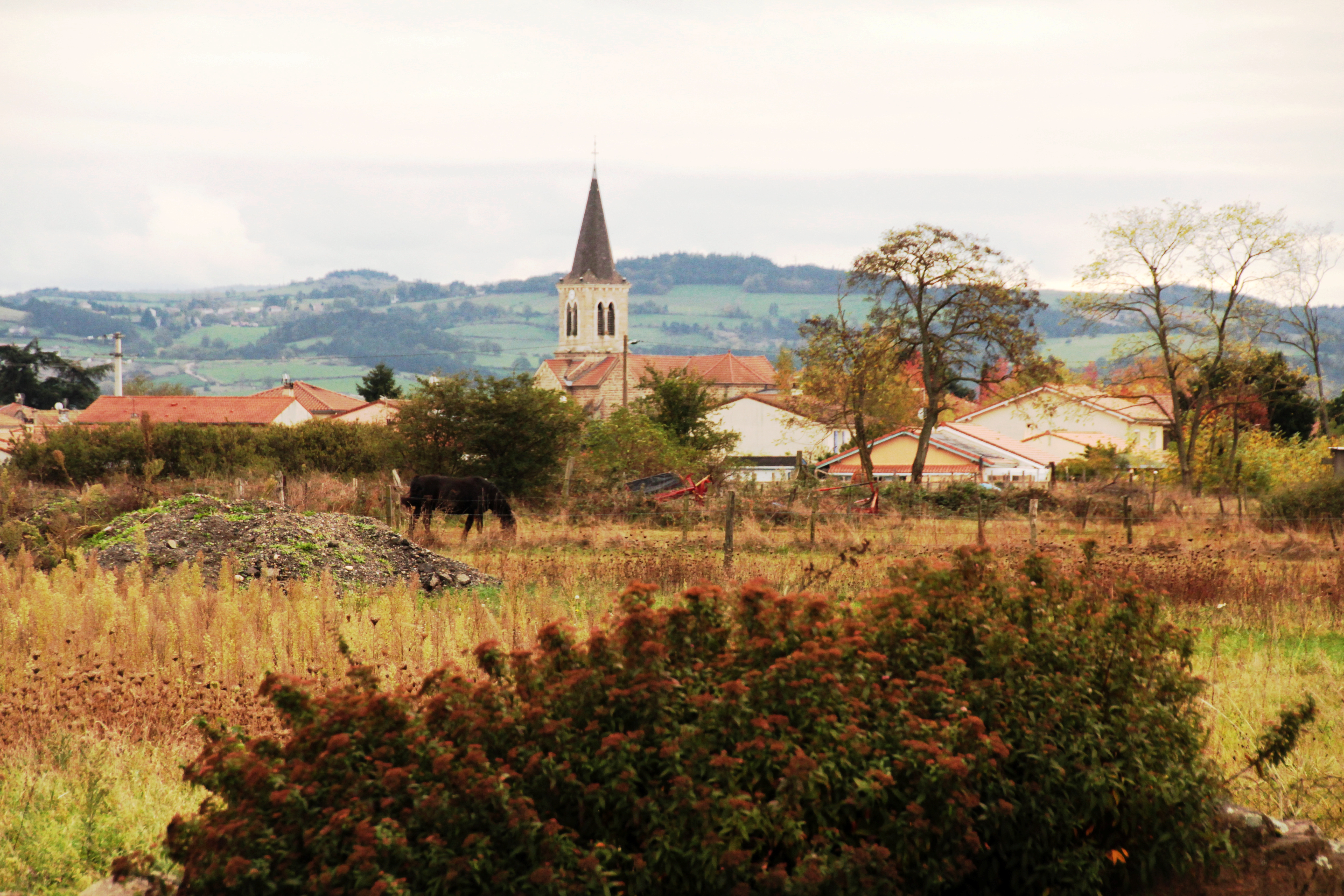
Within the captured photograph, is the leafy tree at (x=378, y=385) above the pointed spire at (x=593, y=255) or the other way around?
the other way around

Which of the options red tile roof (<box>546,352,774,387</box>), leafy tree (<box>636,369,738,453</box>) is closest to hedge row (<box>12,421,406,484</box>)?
leafy tree (<box>636,369,738,453</box>)

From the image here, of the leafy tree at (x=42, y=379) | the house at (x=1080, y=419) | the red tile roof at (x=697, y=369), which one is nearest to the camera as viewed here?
the house at (x=1080, y=419)

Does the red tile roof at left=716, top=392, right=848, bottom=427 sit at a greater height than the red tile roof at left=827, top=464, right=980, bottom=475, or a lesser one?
greater

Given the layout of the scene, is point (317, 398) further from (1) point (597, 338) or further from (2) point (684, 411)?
(2) point (684, 411)

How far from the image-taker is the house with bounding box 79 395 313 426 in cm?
6397

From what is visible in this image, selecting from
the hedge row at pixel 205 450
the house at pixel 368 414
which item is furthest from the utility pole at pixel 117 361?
the hedge row at pixel 205 450

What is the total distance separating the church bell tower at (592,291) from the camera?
378 feet

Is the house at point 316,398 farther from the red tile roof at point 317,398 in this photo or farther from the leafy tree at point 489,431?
the leafy tree at point 489,431

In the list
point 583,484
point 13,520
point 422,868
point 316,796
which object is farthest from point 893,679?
point 583,484

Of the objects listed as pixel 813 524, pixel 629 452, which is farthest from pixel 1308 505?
pixel 629 452

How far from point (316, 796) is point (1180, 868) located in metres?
3.22

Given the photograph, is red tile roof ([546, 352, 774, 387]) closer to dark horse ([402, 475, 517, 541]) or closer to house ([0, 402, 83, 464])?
house ([0, 402, 83, 464])

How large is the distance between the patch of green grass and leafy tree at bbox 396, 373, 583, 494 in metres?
22.1

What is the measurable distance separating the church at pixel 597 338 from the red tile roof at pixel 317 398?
16469 mm
